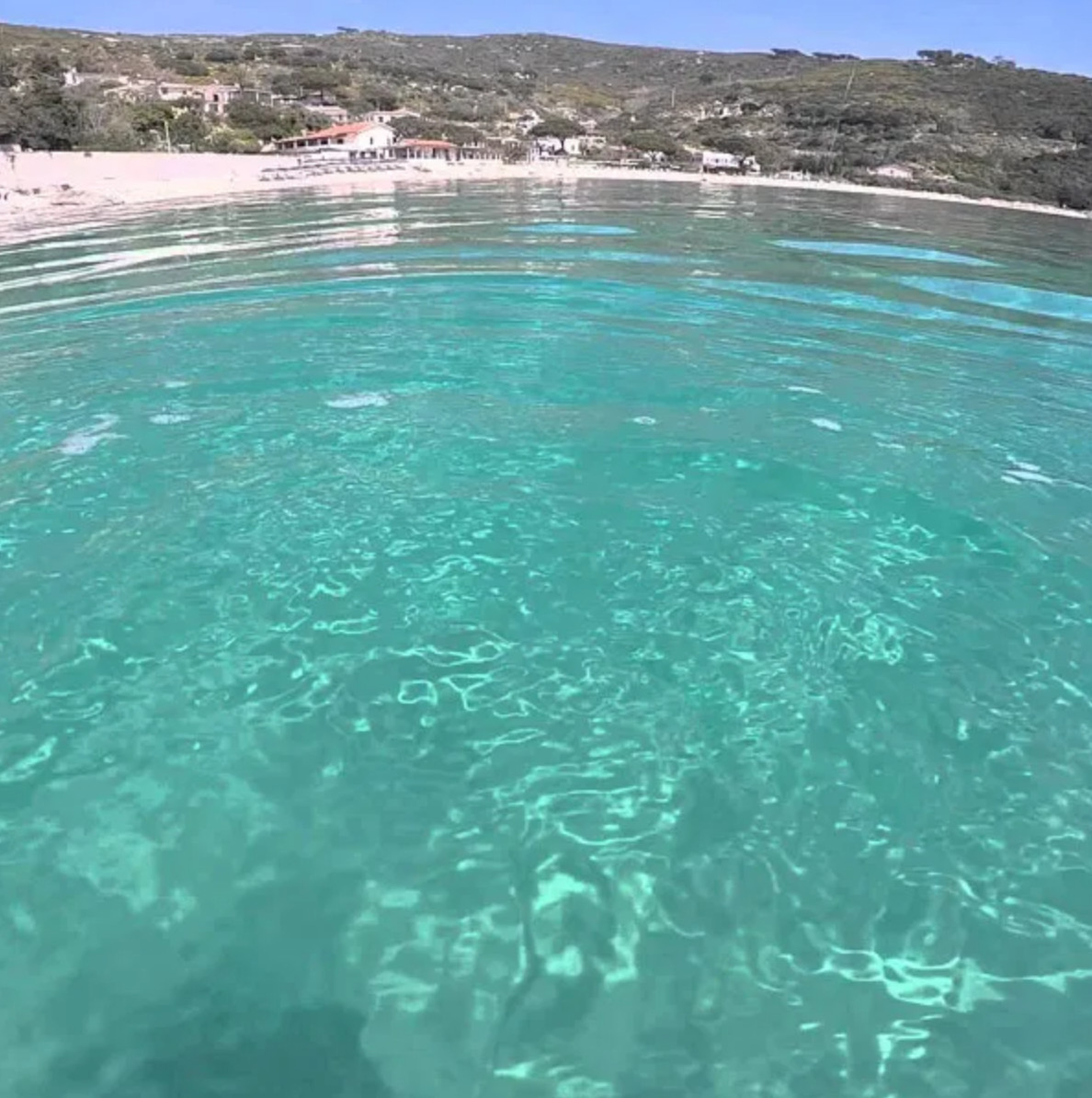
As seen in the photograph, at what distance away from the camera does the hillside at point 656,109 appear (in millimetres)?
66062

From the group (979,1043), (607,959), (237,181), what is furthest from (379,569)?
(237,181)

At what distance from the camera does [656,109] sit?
129 meters

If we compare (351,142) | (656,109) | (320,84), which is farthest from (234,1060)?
(656,109)

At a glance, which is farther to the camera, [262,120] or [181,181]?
[262,120]

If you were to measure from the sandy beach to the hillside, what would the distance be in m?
6.76

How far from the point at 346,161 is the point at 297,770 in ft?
209

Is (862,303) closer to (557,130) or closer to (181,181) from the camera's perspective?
(181,181)

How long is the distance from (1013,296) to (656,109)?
122m

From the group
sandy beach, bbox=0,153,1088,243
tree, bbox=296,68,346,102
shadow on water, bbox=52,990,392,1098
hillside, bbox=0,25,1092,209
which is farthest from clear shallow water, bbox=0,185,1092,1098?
tree, bbox=296,68,346,102

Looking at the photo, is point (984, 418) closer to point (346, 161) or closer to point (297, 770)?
point (297, 770)

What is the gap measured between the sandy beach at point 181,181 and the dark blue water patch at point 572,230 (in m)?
15.6

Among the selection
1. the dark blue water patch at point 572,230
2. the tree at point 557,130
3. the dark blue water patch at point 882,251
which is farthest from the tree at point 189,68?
the dark blue water patch at point 882,251

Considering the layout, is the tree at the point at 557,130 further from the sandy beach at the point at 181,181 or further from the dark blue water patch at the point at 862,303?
the dark blue water patch at the point at 862,303

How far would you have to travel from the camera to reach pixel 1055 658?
6402 mm
